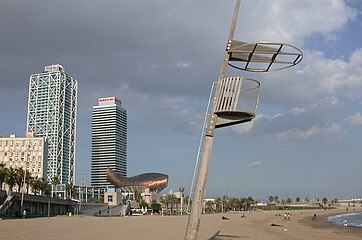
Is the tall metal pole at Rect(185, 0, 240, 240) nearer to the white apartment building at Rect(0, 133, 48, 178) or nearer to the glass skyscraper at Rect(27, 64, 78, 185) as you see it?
the white apartment building at Rect(0, 133, 48, 178)

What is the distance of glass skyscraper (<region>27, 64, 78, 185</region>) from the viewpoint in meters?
177

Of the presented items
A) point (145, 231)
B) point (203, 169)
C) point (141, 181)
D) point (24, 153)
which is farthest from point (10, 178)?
point (141, 181)

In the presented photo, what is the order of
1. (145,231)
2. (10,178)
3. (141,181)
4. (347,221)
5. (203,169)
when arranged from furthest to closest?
1. (141,181)
2. (10,178)
3. (347,221)
4. (145,231)
5. (203,169)

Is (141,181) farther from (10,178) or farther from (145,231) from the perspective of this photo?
(145,231)

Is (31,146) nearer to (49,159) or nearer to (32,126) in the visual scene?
(49,159)

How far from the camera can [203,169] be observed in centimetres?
1177

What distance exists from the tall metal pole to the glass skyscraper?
170965 millimetres

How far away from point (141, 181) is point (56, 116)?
45.7 m

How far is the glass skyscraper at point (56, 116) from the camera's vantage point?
17738 cm

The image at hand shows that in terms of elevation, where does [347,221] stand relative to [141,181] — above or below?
below

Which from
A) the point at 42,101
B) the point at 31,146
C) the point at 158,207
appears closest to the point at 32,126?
the point at 42,101

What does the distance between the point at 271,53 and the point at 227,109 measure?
2.07 metres

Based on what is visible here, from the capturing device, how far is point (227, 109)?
12.0 metres

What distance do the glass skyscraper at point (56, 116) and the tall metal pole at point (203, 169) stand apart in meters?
171
